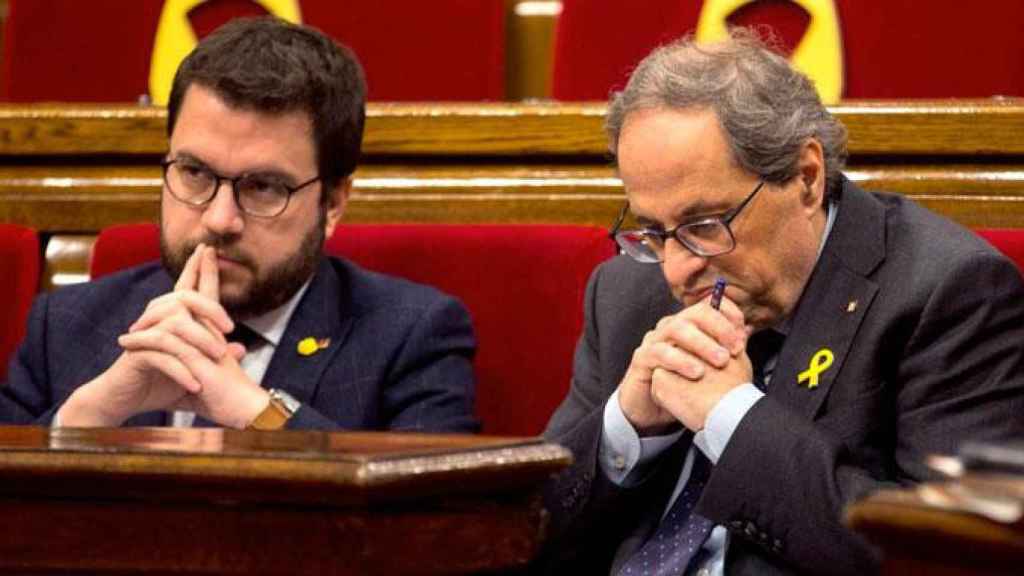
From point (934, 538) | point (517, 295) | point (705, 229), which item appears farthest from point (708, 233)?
point (934, 538)

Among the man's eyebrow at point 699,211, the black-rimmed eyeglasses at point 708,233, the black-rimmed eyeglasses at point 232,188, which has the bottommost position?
the black-rimmed eyeglasses at point 232,188

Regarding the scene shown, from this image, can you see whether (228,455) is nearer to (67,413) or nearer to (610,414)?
(610,414)

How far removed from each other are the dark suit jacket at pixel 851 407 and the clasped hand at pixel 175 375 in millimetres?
205

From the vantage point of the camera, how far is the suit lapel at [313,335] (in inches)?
46.7

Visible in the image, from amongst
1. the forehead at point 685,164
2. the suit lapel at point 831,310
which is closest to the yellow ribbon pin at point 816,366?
the suit lapel at point 831,310

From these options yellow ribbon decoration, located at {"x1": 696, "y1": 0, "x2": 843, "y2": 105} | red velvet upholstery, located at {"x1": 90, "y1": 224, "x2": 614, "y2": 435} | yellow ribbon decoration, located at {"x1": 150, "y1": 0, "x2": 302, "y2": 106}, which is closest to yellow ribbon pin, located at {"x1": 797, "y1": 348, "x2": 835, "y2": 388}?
red velvet upholstery, located at {"x1": 90, "y1": 224, "x2": 614, "y2": 435}

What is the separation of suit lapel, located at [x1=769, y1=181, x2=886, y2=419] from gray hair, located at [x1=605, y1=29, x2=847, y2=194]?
0.05 m

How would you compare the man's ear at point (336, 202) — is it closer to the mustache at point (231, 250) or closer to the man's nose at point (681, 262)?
the mustache at point (231, 250)

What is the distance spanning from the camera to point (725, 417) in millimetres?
937

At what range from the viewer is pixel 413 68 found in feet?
5.21

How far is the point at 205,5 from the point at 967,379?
924 millimetres

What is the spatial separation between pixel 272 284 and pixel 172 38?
0.47m

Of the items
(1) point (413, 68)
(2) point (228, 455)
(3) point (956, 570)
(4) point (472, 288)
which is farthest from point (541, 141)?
(3) point (956, 570)

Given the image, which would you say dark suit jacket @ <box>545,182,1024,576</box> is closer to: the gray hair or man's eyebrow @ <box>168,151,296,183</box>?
the gray hair
